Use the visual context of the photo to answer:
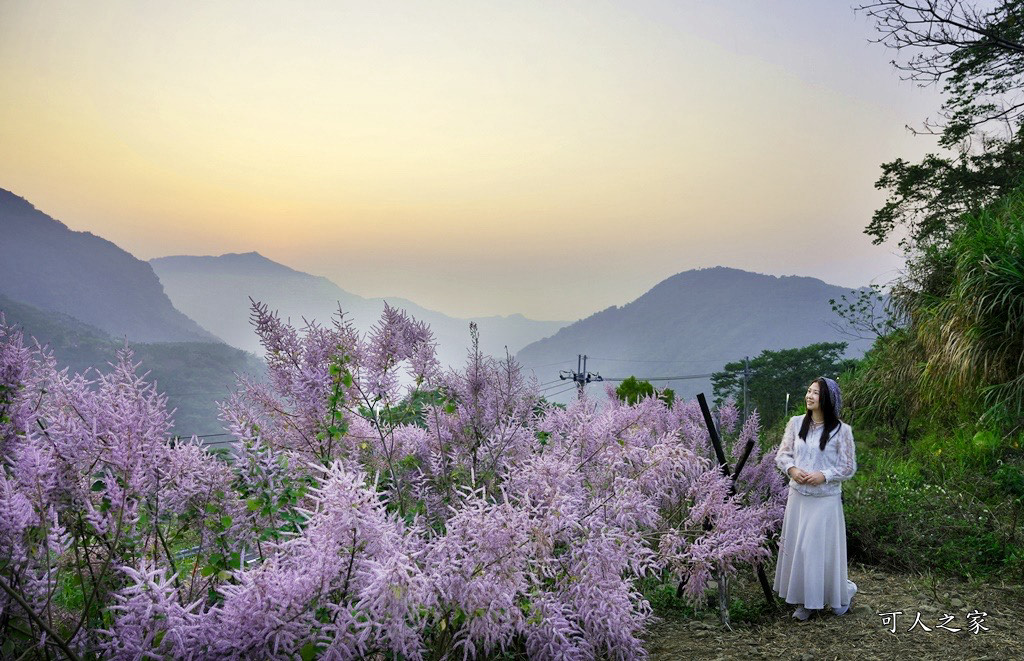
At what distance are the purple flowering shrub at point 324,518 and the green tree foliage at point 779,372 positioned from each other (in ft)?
126

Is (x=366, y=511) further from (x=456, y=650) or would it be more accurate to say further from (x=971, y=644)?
(x=971, y=644)

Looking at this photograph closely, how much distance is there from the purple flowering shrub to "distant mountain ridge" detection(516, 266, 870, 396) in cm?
8272

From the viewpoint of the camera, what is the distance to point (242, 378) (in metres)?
2.87

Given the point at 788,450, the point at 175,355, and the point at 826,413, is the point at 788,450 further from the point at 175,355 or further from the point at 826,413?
the point at 175,355

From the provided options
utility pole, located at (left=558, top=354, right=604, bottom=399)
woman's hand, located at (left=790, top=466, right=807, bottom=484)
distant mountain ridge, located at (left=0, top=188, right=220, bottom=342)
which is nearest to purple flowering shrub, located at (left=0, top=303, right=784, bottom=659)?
utility pole, located at (left=558, top=354, right=604, bottom=399)

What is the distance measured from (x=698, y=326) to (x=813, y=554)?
118577 millimetres

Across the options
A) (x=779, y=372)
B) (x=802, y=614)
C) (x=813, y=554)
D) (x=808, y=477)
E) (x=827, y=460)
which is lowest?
(x=802, y=614)

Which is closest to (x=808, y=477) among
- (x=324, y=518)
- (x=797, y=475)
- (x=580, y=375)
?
(x=797, y=475)

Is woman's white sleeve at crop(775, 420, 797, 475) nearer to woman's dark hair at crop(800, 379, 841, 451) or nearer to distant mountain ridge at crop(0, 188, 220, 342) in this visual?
woman's dark hair at crop(800, 379, 841, 451)

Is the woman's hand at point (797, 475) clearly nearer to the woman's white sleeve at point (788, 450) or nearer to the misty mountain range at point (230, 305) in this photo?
the woman's white sleeve at point (788, 450)

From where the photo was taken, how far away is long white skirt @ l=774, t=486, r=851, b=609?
13.9 ft

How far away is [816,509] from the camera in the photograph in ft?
14.6

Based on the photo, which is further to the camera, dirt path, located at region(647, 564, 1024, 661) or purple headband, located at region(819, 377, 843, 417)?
purple headband, located at region(819, 377, 843, 417)

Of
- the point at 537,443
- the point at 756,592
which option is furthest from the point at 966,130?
the point at 537,443
